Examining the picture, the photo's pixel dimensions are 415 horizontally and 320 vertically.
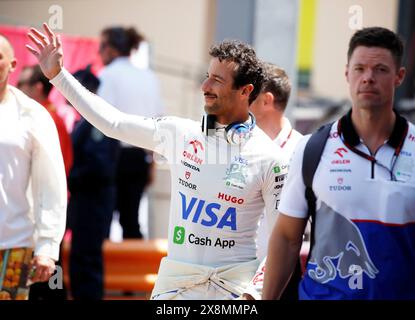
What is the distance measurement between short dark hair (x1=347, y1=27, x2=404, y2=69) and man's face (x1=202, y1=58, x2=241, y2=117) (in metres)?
0.97

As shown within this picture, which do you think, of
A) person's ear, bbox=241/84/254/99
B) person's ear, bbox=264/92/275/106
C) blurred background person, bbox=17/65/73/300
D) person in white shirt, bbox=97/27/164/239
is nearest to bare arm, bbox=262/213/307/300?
person's ear, bbox=241/84/254/99

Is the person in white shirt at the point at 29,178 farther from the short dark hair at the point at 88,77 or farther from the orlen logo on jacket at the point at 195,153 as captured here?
the short dark hair at the point at 88,77

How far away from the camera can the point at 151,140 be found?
196 inches

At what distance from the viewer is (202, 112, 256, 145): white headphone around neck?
4.94m

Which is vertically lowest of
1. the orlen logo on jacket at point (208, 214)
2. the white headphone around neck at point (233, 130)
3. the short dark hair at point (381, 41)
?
the orlen logo on jacket at point (208, 214)

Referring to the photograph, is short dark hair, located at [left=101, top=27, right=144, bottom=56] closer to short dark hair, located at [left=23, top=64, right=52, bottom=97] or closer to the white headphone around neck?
short dark hair, located at [left=23, top=64, right=52, bottom=97]

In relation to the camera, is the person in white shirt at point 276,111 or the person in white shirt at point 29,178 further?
the person in white shirt at point 276,111

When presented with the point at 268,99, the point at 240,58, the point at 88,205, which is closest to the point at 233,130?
the point at 240,58

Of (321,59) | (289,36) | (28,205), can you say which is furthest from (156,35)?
(28,205)

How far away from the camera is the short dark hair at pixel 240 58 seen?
5055mm

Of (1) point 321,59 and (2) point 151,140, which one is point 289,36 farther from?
(1) point 321,59

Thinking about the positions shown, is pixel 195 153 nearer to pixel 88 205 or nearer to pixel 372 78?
pixel 372 78

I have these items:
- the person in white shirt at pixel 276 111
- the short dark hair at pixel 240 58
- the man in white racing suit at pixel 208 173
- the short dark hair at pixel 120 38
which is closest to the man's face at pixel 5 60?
the man in white racing suit at pixel 208 173

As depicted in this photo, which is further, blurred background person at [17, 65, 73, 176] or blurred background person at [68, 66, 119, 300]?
blurred background person at [68, 66, 119, 300]
